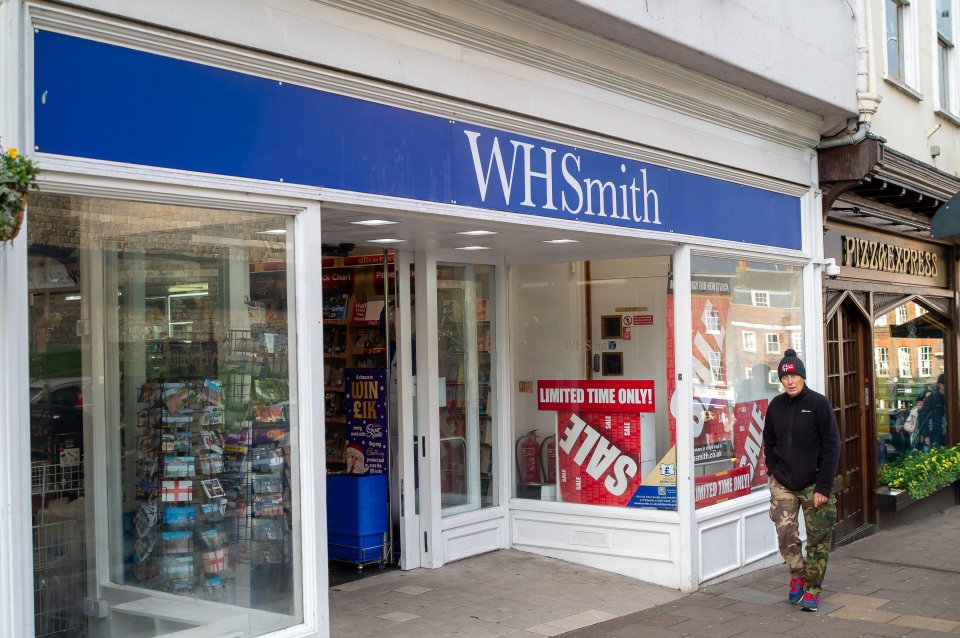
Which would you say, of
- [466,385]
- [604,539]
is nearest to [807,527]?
[604,539]

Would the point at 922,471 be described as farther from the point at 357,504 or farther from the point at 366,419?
the point at 357,504

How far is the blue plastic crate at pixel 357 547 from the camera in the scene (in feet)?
26.6

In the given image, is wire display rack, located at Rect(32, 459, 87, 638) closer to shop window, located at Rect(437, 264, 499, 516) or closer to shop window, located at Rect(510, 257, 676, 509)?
shop window, located at Rect(437, 264, 499, 516)

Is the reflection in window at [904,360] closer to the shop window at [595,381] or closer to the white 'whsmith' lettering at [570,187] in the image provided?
the shop window at [595,381]

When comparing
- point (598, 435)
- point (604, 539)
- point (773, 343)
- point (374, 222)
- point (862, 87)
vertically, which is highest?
point (862, 87)

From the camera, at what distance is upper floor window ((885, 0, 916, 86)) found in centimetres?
1208

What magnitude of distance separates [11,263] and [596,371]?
225 inches

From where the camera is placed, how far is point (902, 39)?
1230cm

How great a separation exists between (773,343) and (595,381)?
1998 mm

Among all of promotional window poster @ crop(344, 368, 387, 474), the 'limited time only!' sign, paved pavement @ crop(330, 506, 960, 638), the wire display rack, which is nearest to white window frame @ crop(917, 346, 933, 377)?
paved pavement @ crop(330, 506, 960, 638)

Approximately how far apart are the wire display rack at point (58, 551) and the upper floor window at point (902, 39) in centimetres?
1060

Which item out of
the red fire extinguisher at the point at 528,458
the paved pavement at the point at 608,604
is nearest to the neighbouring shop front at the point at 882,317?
the paved pavement at the point at 608,604

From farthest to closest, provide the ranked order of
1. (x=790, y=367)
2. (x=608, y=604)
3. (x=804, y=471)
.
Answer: (x=608, y=604) < (x=790, y=367) < (x=804, y=471)

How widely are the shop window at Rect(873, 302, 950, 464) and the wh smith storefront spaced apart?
263cm
